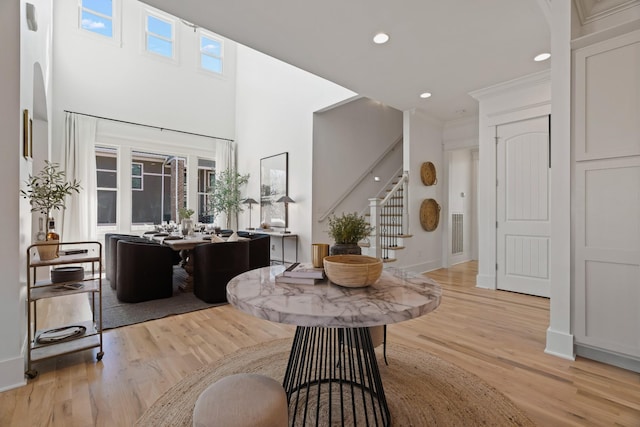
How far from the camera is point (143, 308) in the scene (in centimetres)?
340

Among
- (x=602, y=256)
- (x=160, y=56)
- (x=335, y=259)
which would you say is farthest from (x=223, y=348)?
(x=160, y=56)

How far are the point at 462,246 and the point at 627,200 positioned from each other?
14.6 ft

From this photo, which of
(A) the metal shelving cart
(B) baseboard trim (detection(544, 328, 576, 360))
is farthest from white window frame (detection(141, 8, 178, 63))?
(B) baseboard trim (detection(544, 328, 576, 360))

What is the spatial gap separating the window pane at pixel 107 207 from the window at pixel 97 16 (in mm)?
3128

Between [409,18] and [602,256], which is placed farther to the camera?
[409,18]

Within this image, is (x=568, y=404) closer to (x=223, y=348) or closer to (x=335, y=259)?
(x=335, y=259)

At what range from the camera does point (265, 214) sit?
673 cm

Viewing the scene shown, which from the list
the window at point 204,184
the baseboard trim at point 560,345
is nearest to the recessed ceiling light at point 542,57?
the baseboard trim at point 560,345

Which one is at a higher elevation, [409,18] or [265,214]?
[409,18]

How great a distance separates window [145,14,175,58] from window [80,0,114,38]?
656 mm

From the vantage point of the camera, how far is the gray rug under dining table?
10.0 ft

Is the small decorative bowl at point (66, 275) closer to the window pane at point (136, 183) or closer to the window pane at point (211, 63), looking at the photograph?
the window pane at point (136, 183)

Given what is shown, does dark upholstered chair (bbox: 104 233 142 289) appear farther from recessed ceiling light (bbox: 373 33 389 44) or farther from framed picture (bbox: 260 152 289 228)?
recessed ceiling light (bbox: 373 33 389 44)

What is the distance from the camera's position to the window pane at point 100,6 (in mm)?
5813
